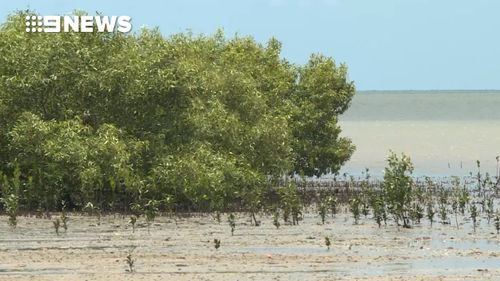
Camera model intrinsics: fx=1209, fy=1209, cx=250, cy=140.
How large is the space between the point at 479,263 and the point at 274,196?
18.2 metres

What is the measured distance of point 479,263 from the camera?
20.4m

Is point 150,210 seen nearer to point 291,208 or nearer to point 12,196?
point 291,208

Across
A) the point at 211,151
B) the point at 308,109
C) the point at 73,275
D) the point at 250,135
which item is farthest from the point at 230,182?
the point at 73,275

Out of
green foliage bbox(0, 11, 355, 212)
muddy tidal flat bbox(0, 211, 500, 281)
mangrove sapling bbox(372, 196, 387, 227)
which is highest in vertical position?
green foliage bbox(0, 11, 355, 212)

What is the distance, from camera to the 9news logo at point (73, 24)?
108 ft

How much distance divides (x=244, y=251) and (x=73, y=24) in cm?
1286

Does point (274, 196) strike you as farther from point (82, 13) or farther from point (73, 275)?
point (73, 275)

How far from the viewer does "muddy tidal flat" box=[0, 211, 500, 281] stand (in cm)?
1898

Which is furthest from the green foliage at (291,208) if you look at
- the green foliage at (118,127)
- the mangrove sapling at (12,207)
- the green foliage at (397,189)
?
the mangrove sapling at (12,207)

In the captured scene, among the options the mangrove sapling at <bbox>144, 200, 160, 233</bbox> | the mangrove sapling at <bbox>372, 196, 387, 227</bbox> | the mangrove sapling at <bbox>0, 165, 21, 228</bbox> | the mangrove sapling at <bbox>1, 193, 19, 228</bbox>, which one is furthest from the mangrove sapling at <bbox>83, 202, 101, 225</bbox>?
the mangrove sapling at <bbox>372, 196, 387, 227</bbox>

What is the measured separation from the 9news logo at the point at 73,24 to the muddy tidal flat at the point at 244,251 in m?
6.29

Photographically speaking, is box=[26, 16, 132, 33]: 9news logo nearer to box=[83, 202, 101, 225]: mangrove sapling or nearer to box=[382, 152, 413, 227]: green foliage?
box=[83, 202, 101, 225]: mangrove sapling

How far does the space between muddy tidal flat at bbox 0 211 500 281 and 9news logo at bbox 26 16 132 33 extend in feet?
20.6

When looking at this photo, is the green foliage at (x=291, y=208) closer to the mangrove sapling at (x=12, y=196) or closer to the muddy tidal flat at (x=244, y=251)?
the muddy tidal flat at (x=244, y=251)
